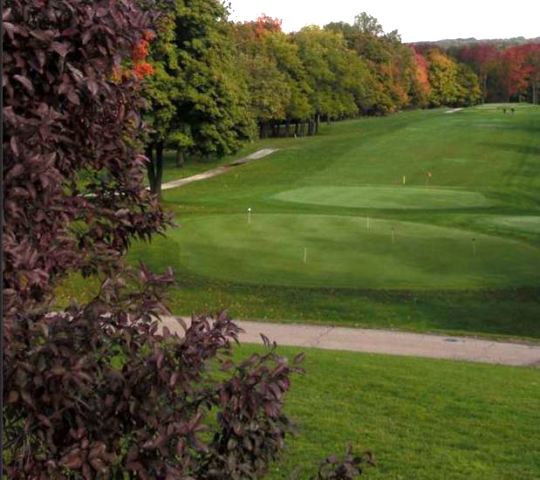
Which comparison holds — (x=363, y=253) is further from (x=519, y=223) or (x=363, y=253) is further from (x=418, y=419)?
(x=418, y=419)

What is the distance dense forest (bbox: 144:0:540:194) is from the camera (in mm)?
38281

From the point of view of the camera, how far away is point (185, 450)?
10.4 feet

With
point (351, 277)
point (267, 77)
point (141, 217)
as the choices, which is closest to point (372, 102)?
point (267, 77)

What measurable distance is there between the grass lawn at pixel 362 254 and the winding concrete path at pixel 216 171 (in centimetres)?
174

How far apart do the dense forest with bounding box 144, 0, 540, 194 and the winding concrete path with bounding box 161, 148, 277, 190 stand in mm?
1866

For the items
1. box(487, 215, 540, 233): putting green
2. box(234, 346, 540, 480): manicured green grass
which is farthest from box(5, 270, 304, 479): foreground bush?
box(487, 215, 540, 233): putting green

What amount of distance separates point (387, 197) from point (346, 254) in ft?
54.9

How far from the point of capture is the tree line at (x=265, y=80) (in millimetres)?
38156

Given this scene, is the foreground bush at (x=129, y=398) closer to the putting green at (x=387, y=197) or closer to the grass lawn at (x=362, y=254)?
the grass lawn at (x=362, y=254)

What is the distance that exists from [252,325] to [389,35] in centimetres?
11920

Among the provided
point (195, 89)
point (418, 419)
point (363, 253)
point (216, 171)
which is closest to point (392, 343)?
point (418, 419)

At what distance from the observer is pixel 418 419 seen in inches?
384

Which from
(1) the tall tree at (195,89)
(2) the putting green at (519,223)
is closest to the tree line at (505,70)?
(1) the tall tree at (195,89)

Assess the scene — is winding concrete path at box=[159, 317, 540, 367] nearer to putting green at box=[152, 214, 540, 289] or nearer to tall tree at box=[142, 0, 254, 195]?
putting green at box=[152, 214, 540, 289]
